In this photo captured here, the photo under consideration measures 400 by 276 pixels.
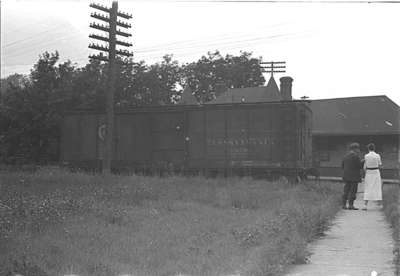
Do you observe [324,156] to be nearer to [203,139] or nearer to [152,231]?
[203,139]

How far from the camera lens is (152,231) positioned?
8.36m

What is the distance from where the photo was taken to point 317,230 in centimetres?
915

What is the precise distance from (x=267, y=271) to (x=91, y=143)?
63.2 ft

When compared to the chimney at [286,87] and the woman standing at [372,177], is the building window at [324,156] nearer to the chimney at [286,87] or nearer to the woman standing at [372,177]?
the chimney at [286,87]

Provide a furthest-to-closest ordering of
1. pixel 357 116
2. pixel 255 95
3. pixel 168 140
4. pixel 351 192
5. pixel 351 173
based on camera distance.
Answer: pixel 255 95
pixel 357 116
pixel 168 140
pixel 351 192
pixel 351 173

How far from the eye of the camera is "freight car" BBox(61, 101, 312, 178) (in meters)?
20.5

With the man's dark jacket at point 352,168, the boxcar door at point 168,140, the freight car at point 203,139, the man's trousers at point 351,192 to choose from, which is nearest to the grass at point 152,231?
the man's trousers at point 351,192

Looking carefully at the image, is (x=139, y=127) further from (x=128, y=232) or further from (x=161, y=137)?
(x=128, y=232)

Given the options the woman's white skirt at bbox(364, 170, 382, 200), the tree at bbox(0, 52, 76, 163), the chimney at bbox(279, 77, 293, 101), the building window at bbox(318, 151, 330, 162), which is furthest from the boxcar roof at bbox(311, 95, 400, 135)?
the woman's white skirt at bbox(364, 170, 382, 200)

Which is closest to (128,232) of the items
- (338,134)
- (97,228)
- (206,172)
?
(97,228)

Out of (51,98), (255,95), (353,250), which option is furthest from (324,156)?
(353,250)

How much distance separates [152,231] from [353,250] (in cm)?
299

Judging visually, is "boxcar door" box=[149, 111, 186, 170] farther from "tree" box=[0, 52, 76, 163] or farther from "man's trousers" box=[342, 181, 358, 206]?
"tree" box=[0, 52, 76, 163]

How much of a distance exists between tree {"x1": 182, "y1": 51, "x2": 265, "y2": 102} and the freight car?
43.3m
